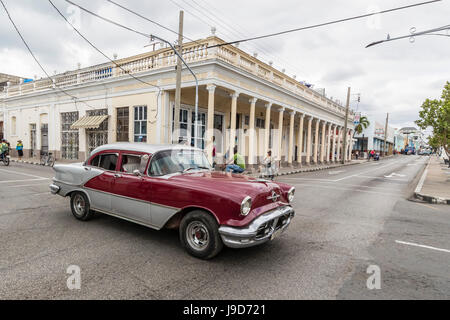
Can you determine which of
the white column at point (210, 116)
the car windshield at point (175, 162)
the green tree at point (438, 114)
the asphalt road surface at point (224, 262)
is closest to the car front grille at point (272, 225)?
the asphalt road surface at point (224, 262)

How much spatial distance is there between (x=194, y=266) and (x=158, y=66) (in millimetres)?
14643

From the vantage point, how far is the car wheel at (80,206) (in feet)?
17.5

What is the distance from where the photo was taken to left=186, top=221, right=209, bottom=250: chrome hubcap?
375cm

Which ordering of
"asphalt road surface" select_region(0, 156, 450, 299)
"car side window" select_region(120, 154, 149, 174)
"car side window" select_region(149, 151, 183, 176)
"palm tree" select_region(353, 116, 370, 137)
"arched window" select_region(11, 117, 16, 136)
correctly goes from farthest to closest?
"palm tree" select_region(353, 116, 370, 137), "arched window" select_region(11, 117, 16, 136), "car side window" select_region(120, 154, 149, 174), "car side window" select_region(149, 151, 183, 176), "asphalt road surface" select_region(0, 156, 450, 299)

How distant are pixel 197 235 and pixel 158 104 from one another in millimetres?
13123

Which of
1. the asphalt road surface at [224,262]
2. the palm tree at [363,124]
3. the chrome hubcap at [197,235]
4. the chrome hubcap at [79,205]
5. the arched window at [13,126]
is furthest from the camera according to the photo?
the palm tree at [363,124]

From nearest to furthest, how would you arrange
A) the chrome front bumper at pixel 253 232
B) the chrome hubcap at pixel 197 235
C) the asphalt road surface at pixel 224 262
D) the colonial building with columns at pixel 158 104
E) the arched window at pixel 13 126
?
1. the asphalt road surface at pixel 224 262
2. the chrome front bumper at pixel 253 232
3. the chrome hubcap at pixel 197 235
4. the colonial building with columns at pixel 158 104
5. the arched window at pixel 13 126

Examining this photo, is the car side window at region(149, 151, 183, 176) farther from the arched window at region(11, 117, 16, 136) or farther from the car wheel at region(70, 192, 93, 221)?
the arched window at region(11, 117, 16, 136)

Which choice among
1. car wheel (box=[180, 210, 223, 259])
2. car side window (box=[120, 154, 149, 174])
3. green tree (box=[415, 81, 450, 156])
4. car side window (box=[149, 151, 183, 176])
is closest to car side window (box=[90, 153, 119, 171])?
car side window (box=[120, 154, 149, 174])

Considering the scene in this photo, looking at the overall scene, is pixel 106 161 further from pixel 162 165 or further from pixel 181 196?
pixel 181 196

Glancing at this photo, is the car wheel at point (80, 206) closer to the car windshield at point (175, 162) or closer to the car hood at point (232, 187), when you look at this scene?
the car windshield at point (175, 162)

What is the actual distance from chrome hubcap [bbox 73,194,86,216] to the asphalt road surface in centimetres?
23

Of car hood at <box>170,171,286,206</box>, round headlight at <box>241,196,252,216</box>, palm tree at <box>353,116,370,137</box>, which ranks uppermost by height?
palm tree at <box>353,116,370,137</box>
